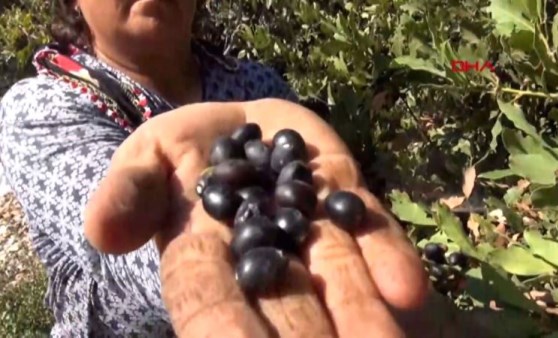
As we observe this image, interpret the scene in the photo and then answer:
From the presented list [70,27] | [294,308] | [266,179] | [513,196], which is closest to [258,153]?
[266,179]

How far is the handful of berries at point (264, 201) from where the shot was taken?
967 millimetres

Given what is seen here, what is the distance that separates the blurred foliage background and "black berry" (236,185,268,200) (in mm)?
199

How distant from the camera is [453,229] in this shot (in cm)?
119

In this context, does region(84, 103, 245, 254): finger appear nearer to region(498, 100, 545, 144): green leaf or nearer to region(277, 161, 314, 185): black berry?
region(277, 161, 314, 185): black berry

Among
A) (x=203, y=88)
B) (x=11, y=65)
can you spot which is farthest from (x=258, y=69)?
(x=11, y=65)

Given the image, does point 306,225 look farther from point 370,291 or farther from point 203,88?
point 203,88

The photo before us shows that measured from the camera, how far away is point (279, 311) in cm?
94

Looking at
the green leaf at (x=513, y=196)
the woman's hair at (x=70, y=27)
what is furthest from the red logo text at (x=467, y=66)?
the woman's hair at (x=70, y=27)

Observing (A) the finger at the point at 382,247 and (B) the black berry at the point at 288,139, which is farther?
(B) the black berry at the point at 288,139

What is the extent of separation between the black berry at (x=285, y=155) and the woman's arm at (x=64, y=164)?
165 millimetres

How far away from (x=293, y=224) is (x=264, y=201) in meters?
0.07

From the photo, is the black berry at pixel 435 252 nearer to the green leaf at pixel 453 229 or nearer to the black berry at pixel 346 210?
the green leaf at pixel 453 229

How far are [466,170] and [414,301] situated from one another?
1.69 ft

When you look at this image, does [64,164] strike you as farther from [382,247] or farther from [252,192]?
[382,247]
